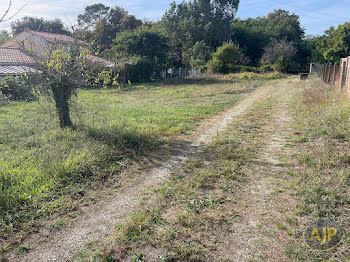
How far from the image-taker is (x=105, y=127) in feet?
23.7

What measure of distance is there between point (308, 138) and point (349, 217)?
10.8 ft

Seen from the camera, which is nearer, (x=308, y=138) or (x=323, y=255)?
(x=323, y=255)

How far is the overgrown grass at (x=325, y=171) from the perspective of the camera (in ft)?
9.04

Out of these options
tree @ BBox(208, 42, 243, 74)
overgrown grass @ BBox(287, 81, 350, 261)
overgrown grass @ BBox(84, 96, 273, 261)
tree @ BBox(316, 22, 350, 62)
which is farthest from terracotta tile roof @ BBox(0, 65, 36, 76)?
tree @ BBox(316, 22, 350, 62)

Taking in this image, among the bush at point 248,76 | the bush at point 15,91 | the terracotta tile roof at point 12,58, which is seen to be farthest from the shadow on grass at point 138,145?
the bush at point 248,76

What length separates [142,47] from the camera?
2605 cm

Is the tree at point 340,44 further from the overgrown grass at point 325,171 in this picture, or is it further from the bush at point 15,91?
the bush at point 15,91

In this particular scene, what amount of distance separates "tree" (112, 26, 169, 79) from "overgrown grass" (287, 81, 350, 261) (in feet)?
68.9

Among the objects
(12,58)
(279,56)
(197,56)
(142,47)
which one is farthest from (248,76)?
(12,58)

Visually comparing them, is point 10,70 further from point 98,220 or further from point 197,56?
point 197,56

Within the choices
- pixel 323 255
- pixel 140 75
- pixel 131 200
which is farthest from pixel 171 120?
pixel 140 75

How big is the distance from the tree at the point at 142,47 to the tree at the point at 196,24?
8.98 m

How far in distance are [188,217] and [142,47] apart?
2489 cm

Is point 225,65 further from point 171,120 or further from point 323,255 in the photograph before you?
point 323,255
